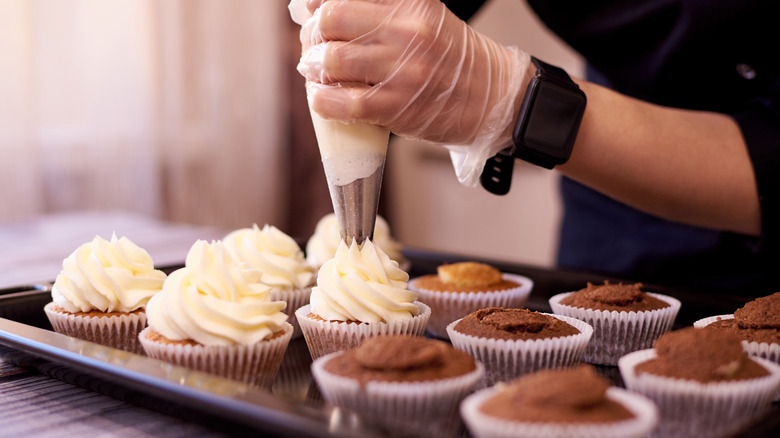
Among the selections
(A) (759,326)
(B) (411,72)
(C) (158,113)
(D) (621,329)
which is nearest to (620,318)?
(D) (621,329)

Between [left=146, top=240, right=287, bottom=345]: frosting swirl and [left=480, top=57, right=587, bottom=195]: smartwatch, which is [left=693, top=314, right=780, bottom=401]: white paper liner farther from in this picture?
[left=146, top=240, right=287, bottom=345]: frosting swirl

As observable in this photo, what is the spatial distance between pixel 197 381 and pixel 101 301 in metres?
0.56

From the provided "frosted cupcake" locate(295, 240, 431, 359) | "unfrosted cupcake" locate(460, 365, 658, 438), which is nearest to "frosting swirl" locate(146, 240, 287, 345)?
"frosted cupcake" locate(295, 240, 431, 359)

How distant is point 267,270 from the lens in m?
1.69

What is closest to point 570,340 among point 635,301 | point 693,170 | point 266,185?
point 635,301

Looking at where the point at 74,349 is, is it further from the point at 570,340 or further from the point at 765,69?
the point at 765,69

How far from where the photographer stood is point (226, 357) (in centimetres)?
126

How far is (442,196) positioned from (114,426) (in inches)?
163

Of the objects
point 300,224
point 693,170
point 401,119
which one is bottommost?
point 300,224

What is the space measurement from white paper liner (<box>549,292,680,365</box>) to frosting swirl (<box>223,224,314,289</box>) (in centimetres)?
61

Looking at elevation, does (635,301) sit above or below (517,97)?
below

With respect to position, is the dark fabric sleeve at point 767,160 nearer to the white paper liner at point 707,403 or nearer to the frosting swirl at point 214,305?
the white paper liner at point 707,403

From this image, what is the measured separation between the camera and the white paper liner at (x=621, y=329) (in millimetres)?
1472

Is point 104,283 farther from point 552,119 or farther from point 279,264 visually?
point 552,119
